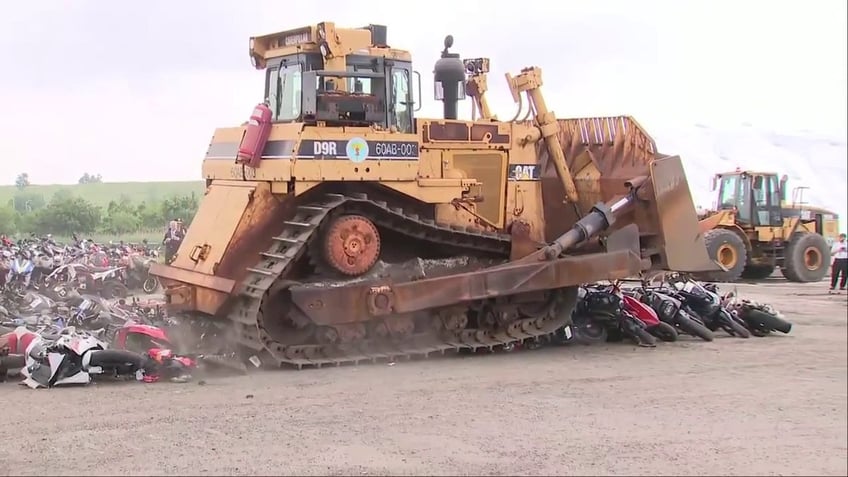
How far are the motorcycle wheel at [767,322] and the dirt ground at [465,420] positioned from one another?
193cm

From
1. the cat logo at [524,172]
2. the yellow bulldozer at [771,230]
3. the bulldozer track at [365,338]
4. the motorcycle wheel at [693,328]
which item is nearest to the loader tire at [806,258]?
the yellow bulldozer at [771,230]

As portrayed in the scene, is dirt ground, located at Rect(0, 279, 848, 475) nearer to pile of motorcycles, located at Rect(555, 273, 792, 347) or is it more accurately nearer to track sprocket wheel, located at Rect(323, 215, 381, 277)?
track sprocket wheel, located at Rect(323, 215, 381, 277)

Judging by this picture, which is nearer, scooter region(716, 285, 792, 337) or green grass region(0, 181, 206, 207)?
green grass region(0, 181, 206, 207)

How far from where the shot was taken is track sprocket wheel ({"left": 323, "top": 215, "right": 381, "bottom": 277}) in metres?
9.07

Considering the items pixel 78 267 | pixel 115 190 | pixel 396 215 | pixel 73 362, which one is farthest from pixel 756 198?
pixel 73 362

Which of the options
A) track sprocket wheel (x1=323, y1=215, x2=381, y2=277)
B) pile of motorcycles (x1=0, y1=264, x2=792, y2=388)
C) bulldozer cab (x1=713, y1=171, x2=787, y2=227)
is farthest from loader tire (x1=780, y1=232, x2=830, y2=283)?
track sprocket wheel (x1=323, y1=215, x2=381, y2=277)

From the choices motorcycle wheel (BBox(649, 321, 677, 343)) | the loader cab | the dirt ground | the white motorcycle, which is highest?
the loader cab

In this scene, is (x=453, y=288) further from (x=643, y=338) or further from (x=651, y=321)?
(x=651, y=321)

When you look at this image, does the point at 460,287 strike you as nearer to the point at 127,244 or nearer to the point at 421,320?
the point at 421,320

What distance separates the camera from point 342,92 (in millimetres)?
9422

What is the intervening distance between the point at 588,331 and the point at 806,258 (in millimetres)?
12433

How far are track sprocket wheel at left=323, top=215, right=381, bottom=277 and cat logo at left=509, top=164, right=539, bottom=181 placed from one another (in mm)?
2405

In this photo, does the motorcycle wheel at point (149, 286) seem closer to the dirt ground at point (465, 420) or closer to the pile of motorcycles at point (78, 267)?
the pile of motorcycles at point (78, 267)

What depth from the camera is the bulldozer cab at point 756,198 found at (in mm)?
21078
